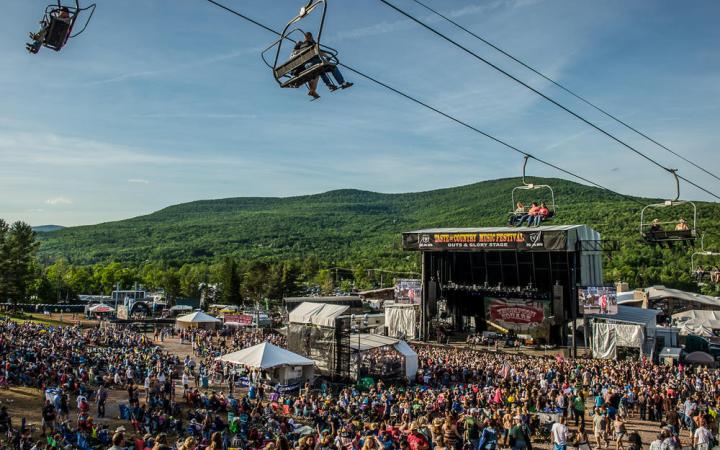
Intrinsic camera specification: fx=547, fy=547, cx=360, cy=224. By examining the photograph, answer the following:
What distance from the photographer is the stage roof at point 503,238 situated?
112ft

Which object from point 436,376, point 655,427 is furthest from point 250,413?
point 655,427

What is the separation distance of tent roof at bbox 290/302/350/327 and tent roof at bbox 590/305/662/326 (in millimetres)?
18643

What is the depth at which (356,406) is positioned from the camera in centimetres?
1564

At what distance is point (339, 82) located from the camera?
7355 millimetres

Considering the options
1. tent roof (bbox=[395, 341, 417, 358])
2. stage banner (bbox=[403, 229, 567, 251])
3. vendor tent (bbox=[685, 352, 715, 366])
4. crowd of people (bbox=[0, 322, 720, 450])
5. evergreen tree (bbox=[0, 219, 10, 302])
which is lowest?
vendor tent (bbox=[685, 352, 715, 366])

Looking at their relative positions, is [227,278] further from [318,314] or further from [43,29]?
[43,29]

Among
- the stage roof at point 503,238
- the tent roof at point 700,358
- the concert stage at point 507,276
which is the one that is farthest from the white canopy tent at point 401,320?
the tent roof at point 700,358

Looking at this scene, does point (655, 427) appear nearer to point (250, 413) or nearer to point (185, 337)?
point (250, 413)

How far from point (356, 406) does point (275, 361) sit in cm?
387

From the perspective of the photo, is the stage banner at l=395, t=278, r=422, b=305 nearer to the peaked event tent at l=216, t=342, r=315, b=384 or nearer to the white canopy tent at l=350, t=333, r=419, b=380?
the white canopy tent at l=350, t=333, r=419, b=380

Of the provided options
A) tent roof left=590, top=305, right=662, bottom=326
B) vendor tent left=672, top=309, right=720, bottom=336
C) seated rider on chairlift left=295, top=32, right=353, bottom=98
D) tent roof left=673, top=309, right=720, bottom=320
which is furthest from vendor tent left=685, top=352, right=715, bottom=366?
seated rider on chairlift left=295, top=32, right=353, bottom=98

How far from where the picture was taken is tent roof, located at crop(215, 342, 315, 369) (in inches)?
712

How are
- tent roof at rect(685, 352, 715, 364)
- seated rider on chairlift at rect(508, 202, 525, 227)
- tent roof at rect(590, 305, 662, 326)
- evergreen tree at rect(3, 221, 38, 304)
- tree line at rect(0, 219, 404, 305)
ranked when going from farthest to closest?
tree line at rect(0, 219, 404, 305), evergreen tree at rect(3, 221, 38, 304), tent roof at rect(590, 305, 662, 326), tent roof at rect(685, 352, 715, 364), seated rider on chairlift at rect(508, 202, 525, 227)

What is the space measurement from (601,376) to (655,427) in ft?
18.7
